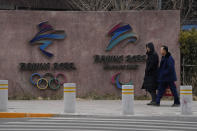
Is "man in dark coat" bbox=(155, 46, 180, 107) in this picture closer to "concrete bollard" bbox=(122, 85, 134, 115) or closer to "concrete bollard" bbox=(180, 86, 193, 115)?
"concrete bollard" bbox=(180, 86, 193, 115)

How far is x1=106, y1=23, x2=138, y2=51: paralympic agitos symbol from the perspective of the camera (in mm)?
18109

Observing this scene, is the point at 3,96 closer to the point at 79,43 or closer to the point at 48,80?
the point at 48,80

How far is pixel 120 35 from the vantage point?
18.1 m

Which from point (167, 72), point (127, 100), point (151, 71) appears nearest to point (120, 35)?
point (151, 71)

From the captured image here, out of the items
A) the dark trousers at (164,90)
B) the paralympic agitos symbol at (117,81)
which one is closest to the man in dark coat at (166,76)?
the dark trousers at (164,90)

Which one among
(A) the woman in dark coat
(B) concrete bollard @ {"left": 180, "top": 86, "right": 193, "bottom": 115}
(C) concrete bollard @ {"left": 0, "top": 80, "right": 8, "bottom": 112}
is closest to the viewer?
(B) concrete bollard @ {"left": 180, "top": 86, "right": 193, "bottom": 115}

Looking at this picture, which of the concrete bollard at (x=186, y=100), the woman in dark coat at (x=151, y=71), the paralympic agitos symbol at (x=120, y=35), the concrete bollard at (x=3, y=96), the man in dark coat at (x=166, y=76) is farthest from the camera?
the paralympic agitos symbol at (x=120, y=35)

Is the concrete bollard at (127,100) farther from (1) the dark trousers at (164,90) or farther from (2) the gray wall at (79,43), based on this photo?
(2) the gray wall at (79,43)

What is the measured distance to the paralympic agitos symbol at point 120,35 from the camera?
18.1 meters

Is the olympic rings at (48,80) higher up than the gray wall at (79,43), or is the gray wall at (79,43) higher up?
the gray wall at (79,43)

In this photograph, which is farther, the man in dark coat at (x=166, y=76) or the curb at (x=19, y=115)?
the man in dark coat at (x=166, y=76)

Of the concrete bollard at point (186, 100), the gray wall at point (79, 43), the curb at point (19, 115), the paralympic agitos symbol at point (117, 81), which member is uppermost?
the gray wall at point (79, 43)

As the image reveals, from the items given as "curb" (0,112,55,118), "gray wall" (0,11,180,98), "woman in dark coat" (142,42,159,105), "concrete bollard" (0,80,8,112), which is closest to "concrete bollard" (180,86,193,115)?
"woman in dark coat" (142,42,159,105)

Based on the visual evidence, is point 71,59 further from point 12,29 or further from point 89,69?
point 12,29
